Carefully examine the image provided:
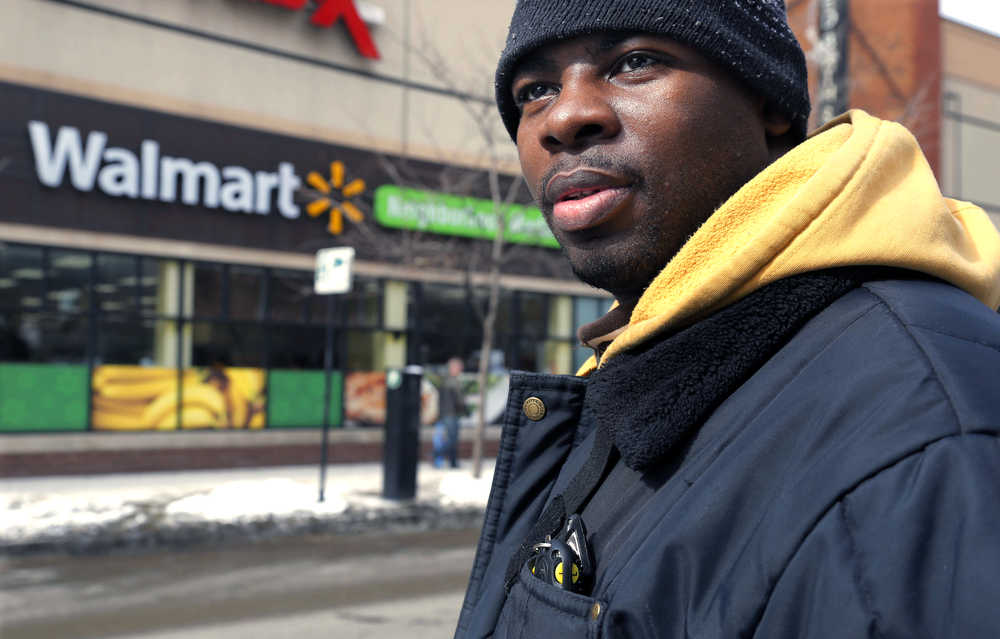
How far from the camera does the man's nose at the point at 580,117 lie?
1.34 m

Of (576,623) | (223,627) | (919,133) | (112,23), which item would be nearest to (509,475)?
(576,623)

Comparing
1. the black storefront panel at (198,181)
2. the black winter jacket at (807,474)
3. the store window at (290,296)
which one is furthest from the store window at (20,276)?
the black winter jacket at (807,474)

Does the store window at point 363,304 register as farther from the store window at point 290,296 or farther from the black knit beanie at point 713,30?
the black knit beanie at point 713,30

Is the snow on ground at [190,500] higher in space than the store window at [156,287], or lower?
lower

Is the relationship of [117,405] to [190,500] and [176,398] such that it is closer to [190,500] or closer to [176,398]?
[176,398]

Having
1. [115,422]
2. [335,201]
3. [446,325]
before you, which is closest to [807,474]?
[115,422]

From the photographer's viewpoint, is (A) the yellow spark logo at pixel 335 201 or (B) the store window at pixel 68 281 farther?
(A) the yellow spark logo at pixel 335 201

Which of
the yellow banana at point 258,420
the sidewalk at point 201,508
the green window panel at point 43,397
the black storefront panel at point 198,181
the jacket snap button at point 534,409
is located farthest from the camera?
the yellow banana at point 258,420

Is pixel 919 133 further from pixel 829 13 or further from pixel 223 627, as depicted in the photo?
pixel 223 627

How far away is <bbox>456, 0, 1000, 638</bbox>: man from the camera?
0.80 metres

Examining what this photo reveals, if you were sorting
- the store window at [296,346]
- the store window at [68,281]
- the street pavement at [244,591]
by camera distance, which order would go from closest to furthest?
the street pavement at [244,591] < the store window at [68,281] < the store window at [296,346]

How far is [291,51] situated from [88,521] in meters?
9.63

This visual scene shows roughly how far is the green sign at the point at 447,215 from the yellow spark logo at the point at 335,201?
0.52m

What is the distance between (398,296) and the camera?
Result: 1739 centimetres
